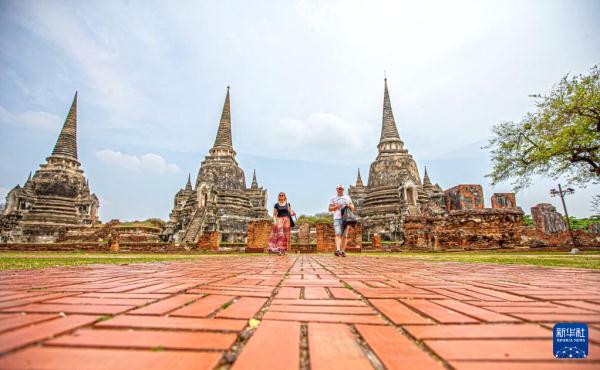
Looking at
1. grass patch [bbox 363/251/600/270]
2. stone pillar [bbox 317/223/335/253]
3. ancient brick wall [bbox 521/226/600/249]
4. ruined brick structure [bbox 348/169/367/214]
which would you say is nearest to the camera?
grass patch [bbox 363/251/600/270]

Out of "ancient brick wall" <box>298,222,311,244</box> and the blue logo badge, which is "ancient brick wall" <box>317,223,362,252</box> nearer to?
"ancient brick wall" <box>298,222,311,244</box>

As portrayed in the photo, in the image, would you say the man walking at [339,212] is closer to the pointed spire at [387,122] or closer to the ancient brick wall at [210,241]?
the ancient brick wall at [210,241]

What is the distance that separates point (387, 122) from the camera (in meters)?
29.5

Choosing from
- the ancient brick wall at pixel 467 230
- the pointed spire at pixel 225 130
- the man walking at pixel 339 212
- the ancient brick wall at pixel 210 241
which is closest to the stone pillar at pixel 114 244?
the ancient brick wall at pixel 210 241

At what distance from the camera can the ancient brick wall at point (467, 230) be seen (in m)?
12.2

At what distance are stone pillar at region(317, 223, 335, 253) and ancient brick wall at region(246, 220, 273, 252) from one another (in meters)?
1.88

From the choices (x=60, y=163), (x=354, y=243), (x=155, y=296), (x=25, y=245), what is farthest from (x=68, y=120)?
(x=155, y=296)

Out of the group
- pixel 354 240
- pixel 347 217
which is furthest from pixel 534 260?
pixel 354 240

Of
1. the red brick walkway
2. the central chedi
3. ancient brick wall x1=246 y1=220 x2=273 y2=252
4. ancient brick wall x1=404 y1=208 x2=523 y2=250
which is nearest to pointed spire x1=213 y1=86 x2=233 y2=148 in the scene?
the central chedi

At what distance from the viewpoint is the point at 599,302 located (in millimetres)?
1546

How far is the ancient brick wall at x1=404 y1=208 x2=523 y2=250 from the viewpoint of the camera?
39.9 feet

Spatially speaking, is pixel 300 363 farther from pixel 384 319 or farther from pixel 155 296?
pixel 155 296

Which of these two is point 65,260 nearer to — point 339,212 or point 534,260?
point 339,212

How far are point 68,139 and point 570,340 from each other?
116 ft
